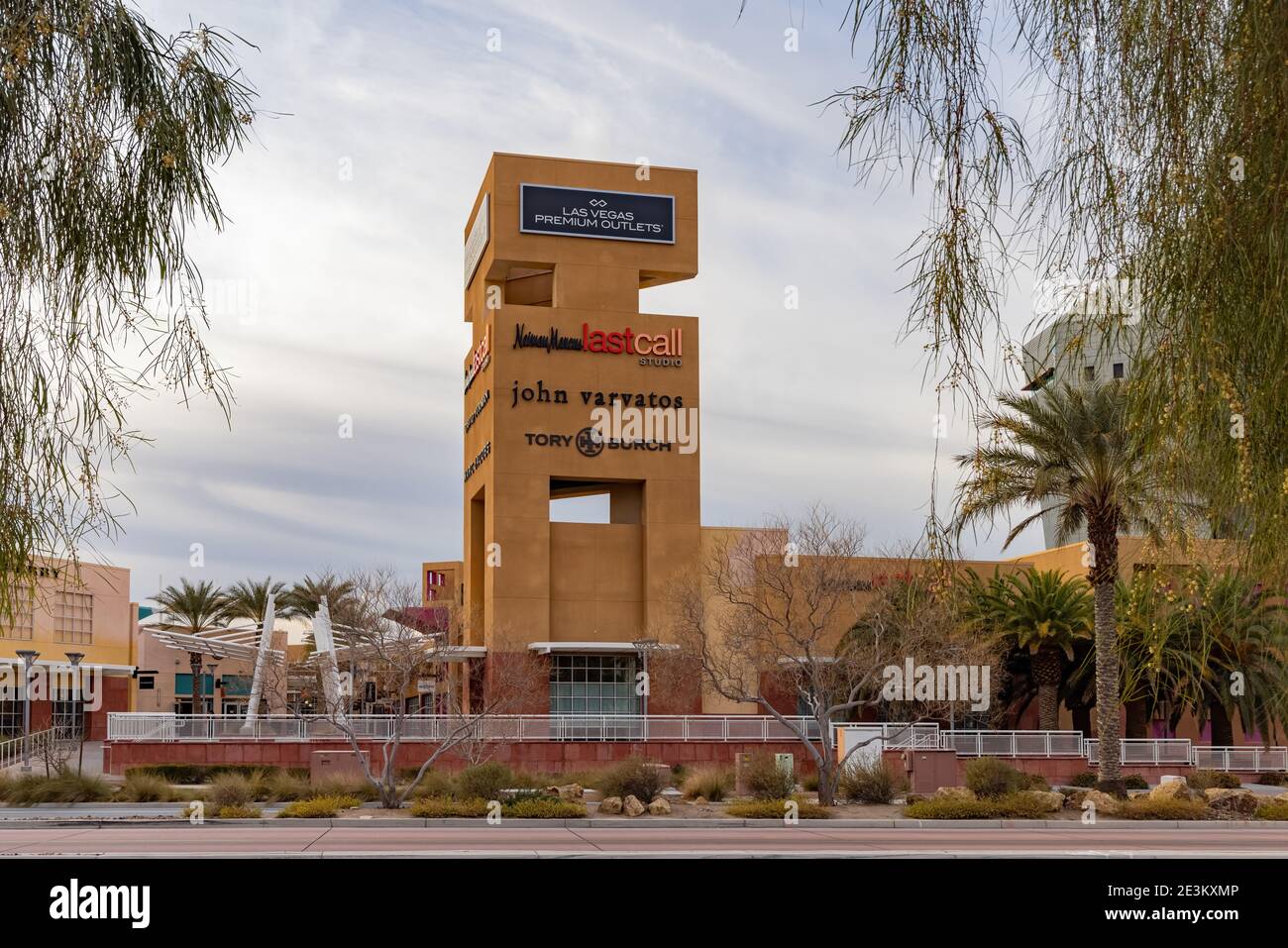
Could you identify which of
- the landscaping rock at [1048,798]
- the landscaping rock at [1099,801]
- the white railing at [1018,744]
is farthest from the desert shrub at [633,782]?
the white railing at [1018,744]

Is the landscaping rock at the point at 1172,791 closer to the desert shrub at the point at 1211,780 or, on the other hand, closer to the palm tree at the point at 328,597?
the desert shrub at the point at 1211,780

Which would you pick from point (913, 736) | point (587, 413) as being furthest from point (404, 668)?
point (587, 413)

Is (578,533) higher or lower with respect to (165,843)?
higher

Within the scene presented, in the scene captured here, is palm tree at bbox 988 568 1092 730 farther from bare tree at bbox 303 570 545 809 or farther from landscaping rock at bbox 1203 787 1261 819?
bare tree at bbox 303 570 545 809

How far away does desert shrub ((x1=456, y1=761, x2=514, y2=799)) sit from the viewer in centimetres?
3117

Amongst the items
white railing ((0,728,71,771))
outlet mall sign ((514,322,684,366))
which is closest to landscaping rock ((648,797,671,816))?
white railing ((0,728,71,771))

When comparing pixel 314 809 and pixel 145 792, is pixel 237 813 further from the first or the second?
pixel 145 792

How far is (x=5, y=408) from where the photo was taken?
6227mm

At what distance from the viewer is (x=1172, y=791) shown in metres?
35.3

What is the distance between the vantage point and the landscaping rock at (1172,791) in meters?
34.2
